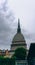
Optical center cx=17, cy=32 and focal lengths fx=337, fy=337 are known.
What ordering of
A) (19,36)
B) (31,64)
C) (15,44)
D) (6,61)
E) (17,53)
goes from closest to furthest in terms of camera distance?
(31,64) → (6,61) → (17,53) → (15,44) → (19,36)

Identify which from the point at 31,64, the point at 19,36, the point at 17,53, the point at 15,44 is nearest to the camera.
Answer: the point at 31,64

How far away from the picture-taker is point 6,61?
46.2m

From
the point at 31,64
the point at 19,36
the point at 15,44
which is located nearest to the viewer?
the point at 31,64

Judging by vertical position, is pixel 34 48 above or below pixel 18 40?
below

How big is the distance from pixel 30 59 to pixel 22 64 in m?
1.25

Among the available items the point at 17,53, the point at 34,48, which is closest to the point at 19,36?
the point at 17,53

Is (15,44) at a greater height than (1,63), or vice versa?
(15,44)

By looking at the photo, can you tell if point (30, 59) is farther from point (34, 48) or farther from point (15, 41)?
point (15, 41)

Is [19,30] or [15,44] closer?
[15,44]

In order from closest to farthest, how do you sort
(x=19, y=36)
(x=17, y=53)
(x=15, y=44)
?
(x=17, y=53) → (x=15, y=44) → (x=19, y=36)

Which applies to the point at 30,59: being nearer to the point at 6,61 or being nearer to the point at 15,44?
the point at 6,61

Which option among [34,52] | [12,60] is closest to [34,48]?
[34,52]

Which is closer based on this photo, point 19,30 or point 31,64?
point 31,64

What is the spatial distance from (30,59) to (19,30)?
105 meters
